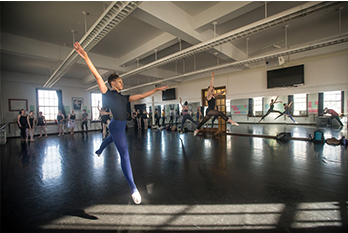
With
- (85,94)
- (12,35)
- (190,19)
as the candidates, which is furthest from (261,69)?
(85,94)

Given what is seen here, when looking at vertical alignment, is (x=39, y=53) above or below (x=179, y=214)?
above

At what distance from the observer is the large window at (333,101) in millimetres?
7506

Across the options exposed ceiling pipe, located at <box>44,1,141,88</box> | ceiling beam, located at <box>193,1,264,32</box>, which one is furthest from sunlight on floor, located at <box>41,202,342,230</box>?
ceiling beam, located at <box>193,1,264,32</box>

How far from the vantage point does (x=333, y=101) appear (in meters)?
7.84

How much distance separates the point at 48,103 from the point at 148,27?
34.0 ft

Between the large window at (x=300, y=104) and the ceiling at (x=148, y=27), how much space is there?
10.1 feet

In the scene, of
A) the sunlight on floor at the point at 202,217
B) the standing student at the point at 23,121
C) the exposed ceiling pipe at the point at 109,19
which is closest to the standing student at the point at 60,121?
the standing student at the point at 23,121

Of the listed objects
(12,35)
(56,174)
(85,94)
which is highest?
(12,35)

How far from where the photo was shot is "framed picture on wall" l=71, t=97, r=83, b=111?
12172mm

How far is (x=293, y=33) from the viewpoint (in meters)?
6.18

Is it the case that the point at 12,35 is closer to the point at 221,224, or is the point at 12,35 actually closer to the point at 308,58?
the point at 221,224

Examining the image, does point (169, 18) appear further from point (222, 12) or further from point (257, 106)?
point (257, 106)

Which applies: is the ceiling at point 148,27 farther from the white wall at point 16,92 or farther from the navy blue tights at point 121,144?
the navy blue tights at point 121,144

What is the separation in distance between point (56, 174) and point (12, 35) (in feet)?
19.0
